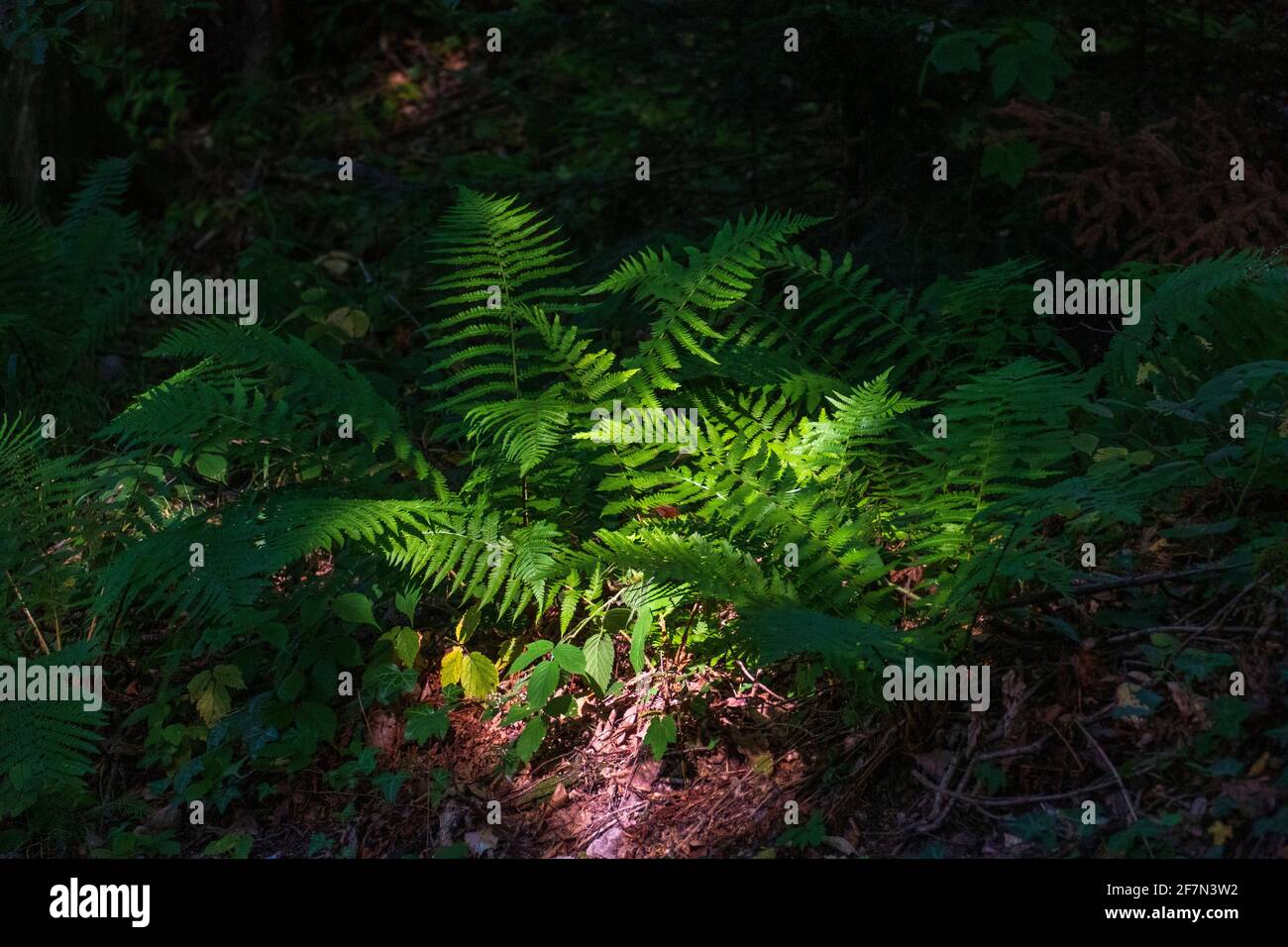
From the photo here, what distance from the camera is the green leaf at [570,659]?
139 inches

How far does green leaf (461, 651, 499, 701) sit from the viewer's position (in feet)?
12.2

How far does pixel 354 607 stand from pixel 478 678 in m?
0.46

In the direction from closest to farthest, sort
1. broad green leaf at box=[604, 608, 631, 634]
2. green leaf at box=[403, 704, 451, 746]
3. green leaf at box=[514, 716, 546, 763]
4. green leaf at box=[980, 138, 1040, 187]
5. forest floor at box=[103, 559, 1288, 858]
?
forest floor at box=[103, 559, 1288, 858]
green leaf at box=[514, 716, 546, 763]
green leaf at box=[403, 704, 451, 746]
broad green leaf at box=[604, 608, 631, 634]
green leaf at box=[980, 138, 1040, 187]

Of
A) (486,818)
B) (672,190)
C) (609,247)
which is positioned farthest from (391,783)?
(672,190)

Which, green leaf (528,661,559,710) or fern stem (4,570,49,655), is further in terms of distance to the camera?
fern stem (4,570,49,655)

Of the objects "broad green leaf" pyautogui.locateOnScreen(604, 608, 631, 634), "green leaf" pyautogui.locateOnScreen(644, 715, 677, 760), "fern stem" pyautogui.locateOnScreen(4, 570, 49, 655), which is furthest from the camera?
"fern stem" pyautogui.locateOnScreen(4, 570, 49, 655)

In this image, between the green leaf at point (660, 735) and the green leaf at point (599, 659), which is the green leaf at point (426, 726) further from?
the green leaf at point (660, 735)

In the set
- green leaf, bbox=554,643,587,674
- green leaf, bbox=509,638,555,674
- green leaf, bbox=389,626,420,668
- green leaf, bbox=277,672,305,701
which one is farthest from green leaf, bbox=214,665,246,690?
green leaf, bbox=554,643,587,674

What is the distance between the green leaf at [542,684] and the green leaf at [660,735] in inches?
12.6

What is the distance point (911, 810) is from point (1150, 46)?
3.48 meters

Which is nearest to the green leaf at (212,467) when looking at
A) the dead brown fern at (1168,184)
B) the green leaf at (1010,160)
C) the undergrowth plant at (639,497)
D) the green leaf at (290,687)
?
the undergrowth plant at (639,497)

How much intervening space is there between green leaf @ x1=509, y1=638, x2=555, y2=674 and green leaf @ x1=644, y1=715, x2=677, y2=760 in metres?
0.42

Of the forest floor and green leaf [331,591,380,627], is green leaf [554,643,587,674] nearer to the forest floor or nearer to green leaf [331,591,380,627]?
the forest floor

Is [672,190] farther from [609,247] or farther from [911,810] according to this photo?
[911,810]
